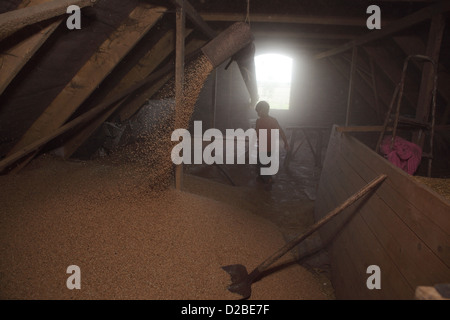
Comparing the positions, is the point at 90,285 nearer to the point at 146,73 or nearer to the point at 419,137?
the point at 146,73

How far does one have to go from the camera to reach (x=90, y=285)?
1720 mm

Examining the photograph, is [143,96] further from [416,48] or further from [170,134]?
[416,48]

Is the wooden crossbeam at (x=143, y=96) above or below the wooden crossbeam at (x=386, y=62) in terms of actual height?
below

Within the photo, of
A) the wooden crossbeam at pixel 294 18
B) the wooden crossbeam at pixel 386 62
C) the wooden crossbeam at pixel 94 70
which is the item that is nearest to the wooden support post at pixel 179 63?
the wooden crossbeam at pixel 94 70

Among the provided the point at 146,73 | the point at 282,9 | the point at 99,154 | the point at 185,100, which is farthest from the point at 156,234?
the point at 282,9

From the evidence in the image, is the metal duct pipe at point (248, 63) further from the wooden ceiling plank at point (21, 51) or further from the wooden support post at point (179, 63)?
the wooden ceiling plank at point (21, 51)

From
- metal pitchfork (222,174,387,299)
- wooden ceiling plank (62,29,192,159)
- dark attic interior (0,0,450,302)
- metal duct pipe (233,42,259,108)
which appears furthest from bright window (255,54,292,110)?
metal pitchfork (222,174,387,299)

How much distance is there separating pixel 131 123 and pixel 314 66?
7509 mm

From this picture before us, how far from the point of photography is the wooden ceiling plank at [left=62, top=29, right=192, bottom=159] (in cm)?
425

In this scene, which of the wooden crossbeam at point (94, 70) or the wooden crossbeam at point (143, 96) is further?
the wooden crossbeam at point (143, 96)

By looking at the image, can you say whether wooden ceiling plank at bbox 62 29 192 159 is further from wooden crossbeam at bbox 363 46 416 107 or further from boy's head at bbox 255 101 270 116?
wooden crossbeam at bbox 363 46 416 107

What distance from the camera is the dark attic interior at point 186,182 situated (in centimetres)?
169

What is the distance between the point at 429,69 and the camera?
363cm

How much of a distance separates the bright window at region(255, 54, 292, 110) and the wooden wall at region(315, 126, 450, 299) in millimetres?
20366
